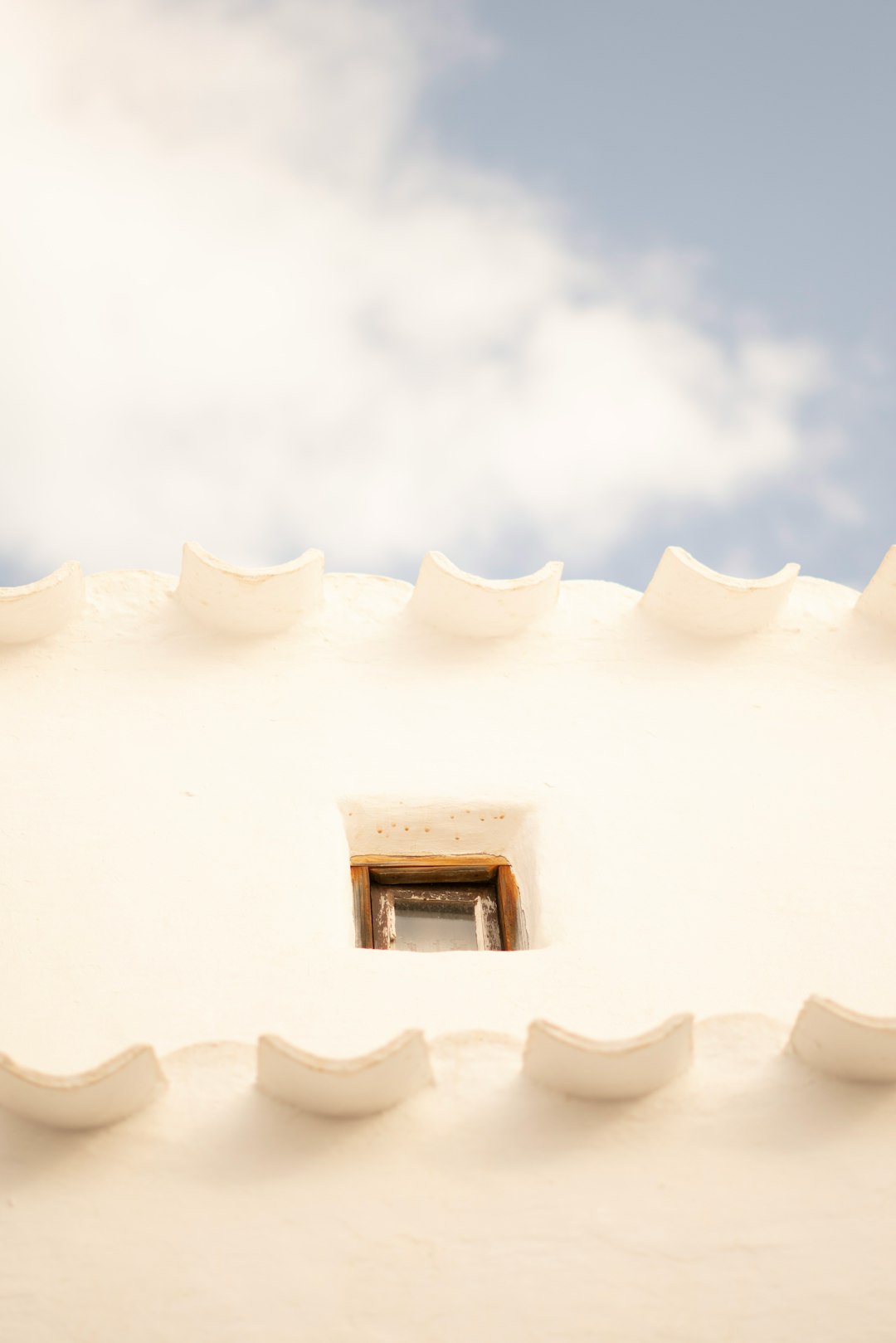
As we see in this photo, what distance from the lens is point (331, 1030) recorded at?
3.38 meters

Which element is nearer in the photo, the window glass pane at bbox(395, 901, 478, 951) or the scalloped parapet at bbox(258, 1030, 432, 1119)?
the scalloped parapet at bbox(258, 1030, 432, 1119)

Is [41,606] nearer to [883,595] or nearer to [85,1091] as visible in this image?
[85,1091]

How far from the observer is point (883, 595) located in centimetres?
466

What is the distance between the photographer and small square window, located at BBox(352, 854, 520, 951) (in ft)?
13.0

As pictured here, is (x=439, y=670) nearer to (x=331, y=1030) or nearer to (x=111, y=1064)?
(x=331, y=1030)

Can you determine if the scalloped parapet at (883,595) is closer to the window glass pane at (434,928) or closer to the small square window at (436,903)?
the small square window at (436,903)

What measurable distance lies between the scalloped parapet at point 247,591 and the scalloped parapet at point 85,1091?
192cm

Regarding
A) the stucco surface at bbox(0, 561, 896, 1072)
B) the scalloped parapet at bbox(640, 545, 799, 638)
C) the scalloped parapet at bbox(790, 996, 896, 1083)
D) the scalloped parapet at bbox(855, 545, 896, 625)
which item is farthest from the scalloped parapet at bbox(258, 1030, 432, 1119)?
the scalloped parapet at bbox(855, 545, 896, 625)

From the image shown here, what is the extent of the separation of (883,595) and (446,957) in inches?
80.3

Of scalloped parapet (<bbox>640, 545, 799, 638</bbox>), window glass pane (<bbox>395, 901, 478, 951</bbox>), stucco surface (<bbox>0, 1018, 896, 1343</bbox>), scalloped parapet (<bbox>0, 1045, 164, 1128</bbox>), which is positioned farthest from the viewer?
scalloped parapet (<bbox>640, 545, 799, 638</bbox>)

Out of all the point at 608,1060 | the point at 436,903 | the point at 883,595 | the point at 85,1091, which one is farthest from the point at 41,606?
the point at 883,595

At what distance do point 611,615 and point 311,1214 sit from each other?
8.12 ft

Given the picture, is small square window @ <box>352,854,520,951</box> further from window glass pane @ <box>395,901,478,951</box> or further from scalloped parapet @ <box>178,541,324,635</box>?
scalloped parapet @ <box>178,541,324,635</box>

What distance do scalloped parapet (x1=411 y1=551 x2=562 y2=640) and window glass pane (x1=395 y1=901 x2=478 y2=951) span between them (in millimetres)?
945
